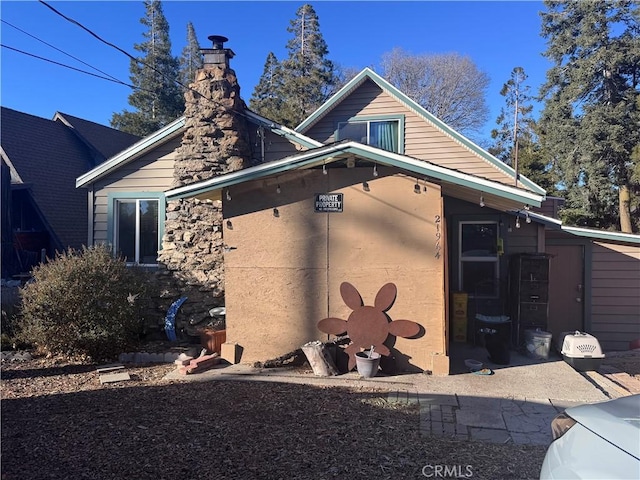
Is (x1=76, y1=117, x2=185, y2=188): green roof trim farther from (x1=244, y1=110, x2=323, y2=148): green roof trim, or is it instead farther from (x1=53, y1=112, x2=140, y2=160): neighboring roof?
(x1=53, y1=112, x2=140, y2=160): neighboring roof

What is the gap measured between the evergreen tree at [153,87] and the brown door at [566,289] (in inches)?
1084

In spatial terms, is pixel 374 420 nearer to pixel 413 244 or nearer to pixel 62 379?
pixel 413 244

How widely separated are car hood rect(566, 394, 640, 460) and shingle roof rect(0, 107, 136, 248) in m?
15.3

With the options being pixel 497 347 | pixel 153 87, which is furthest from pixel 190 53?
pixel 497 347

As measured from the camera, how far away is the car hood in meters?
1.95

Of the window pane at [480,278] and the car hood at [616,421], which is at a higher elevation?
the window pane at [480,278]

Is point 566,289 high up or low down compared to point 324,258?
down

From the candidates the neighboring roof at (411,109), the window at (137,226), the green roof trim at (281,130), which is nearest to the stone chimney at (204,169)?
the green roof trim at (281,130)

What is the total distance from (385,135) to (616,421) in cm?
1041

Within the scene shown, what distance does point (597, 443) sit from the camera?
81.4 inches

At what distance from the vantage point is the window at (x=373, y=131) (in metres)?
11.8

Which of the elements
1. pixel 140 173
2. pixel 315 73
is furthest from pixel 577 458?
pixel 315 73

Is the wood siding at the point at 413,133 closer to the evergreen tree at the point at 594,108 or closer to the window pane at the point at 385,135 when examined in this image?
the window pane at the point at 385,135

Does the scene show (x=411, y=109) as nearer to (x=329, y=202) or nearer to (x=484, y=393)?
(x=329, y=202)
